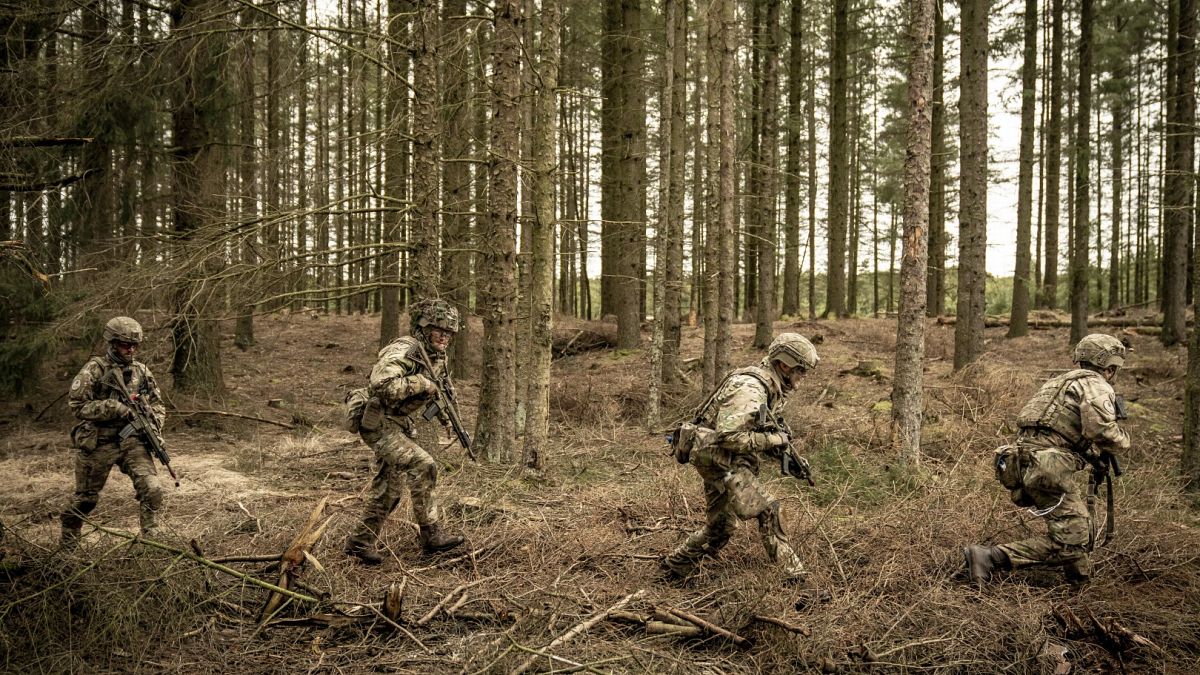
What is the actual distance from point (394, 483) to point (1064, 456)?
5.16 metres

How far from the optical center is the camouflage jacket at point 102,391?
5.84 metres

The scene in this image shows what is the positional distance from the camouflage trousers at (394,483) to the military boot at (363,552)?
0.13ft

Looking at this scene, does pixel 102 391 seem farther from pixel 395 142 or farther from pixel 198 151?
pixel 198 151

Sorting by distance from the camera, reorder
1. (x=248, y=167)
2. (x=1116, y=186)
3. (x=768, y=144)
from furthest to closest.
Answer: (x=1116, y=186) < (x=768, y=144) < (x=248, y=167)

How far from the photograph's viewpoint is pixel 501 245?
8078mm

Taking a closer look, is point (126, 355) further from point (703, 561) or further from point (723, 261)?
point (723, 261)

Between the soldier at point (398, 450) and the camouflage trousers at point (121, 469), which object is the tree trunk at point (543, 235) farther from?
the camouflage trousers at point (121, 469)

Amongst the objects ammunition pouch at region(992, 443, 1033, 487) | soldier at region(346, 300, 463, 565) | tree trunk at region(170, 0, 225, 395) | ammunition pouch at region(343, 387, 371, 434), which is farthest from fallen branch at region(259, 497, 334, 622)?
tree trunk at region(170, 0, 225, 395)

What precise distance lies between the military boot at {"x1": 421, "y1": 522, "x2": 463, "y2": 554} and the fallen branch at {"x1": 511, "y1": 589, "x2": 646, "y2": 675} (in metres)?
1.56

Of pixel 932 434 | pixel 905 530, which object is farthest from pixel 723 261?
pixel 905 530

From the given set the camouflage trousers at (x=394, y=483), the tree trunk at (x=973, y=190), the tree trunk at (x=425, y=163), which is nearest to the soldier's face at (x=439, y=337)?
the camouflage trousers at (x=394, y=483)

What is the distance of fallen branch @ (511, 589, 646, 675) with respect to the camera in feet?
12.6

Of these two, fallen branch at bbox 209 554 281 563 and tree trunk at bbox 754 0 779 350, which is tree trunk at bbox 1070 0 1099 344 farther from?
fallen branch at bbox 209 554 281 563

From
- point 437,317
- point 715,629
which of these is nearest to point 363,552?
point 437,317
